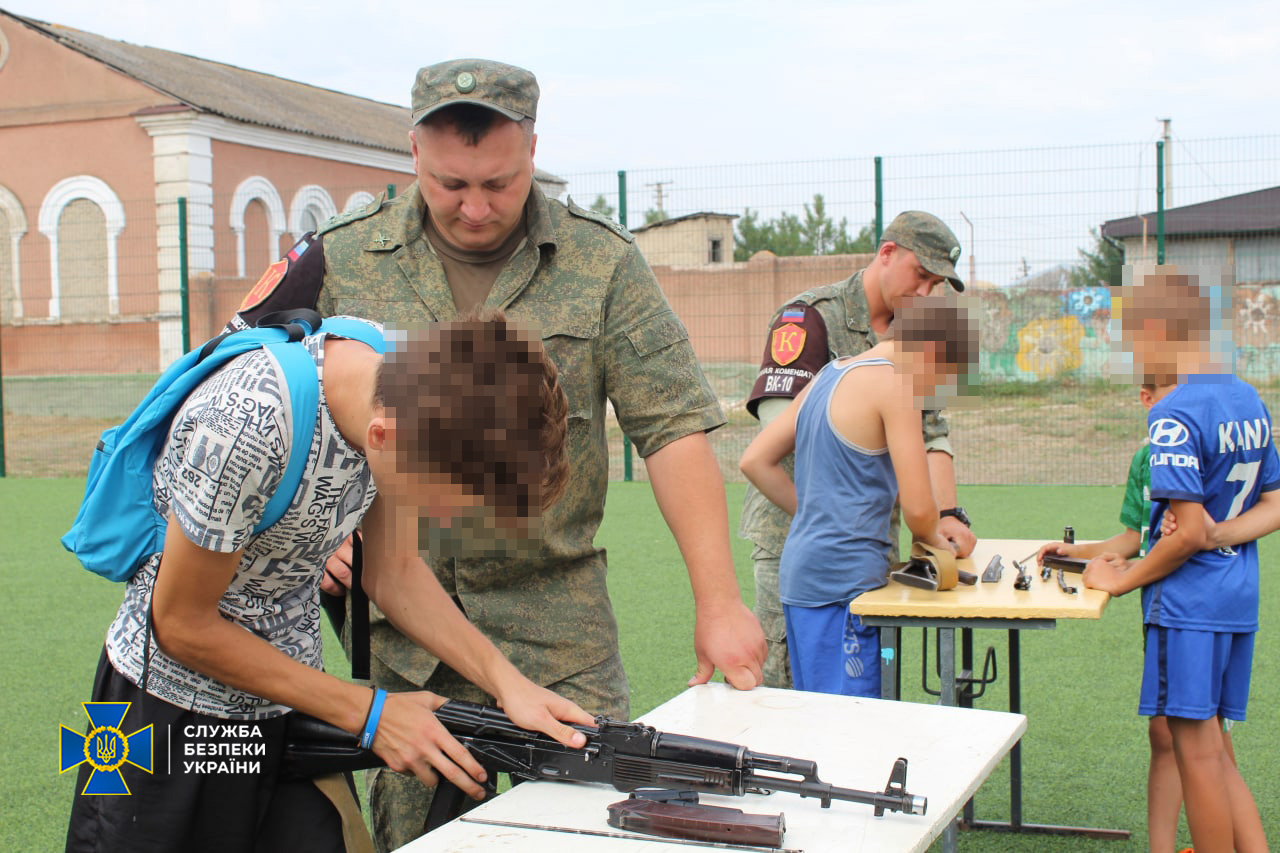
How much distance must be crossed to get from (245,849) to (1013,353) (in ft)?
31.7

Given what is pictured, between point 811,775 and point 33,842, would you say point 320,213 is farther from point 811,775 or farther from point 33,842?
point 811,775

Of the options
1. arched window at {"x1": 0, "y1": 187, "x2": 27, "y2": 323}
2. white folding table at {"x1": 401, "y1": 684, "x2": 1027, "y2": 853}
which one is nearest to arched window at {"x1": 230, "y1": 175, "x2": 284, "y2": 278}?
arched window at {"x1": 0, "y1": 187, "x2": 27, "y2": 323}

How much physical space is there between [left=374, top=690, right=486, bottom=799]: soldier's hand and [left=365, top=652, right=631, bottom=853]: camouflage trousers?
51 centimetres

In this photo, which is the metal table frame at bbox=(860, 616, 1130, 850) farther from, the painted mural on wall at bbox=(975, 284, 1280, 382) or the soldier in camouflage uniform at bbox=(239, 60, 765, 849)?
the painted mural on wall at bbox=(975, 284, 1280, 382)

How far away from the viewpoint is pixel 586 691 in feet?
8.42

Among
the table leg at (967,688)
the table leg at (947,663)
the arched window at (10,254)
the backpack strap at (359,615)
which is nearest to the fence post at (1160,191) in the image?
the table leg at (967,688)

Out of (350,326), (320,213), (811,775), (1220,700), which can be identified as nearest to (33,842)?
(350,326)

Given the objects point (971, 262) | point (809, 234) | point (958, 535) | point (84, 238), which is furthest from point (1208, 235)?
point (84, 238)

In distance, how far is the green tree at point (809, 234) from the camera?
11.0 meters

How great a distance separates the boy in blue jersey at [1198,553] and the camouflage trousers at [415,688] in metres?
1.49

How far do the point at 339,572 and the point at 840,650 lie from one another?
1.61 meters

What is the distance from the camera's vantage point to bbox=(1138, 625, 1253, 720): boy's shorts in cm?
309

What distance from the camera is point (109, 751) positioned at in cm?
191

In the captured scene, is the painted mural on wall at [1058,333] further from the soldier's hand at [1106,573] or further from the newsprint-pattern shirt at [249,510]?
the newsprint-pattern shirt at [249,510]
